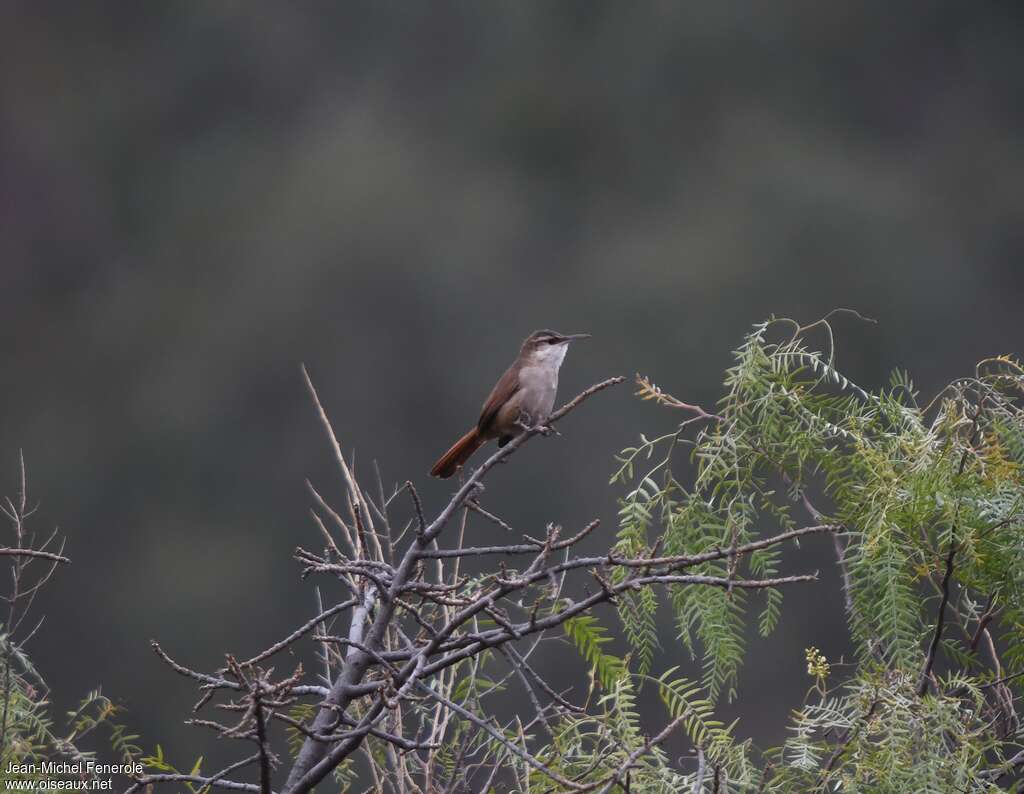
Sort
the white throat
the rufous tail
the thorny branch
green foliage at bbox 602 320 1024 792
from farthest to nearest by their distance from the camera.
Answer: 1. the white throat
2. the rufous tail
3. green foliage at bbox 602 320 1024 792
4. the thorny branch

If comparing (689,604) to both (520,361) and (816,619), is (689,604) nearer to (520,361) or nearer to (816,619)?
(520,361)

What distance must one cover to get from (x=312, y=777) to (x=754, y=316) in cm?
2187

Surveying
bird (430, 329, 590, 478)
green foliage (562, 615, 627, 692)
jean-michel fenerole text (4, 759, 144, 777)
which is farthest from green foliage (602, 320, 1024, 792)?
bird (430, 329, 590, 478)

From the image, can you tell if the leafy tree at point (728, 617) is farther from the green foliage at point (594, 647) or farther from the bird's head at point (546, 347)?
the bird's head at point (546, 347)

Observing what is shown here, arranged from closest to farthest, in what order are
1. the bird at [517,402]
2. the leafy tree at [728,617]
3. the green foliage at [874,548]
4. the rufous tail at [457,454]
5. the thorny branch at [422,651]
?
1. the thorny branch at [422,651]
2. the leafy tree at [728,617]
3. the green foliage at [874,548]
4. the rufous tail at [457,454]
5. the bird at [517,402]

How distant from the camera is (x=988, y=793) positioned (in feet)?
8.91

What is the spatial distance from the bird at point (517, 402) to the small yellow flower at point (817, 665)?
2366mm

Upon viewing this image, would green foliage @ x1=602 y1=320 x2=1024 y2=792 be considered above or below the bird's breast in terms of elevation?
above

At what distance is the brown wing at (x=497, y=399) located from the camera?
566 cm

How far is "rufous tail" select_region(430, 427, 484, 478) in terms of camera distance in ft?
17.7

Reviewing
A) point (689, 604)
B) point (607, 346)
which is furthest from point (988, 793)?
point (607, 346)

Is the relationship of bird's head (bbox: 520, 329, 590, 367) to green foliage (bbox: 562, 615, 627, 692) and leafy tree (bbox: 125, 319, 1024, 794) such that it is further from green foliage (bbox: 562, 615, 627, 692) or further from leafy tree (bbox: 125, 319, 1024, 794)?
green foliage (bbox: 562, 615, 627, 692)

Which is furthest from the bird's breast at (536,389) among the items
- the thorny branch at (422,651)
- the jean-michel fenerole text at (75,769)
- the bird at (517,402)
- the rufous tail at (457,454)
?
the jean-michel fenerole text at (75,769)

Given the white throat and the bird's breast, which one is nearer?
the bird's breast
